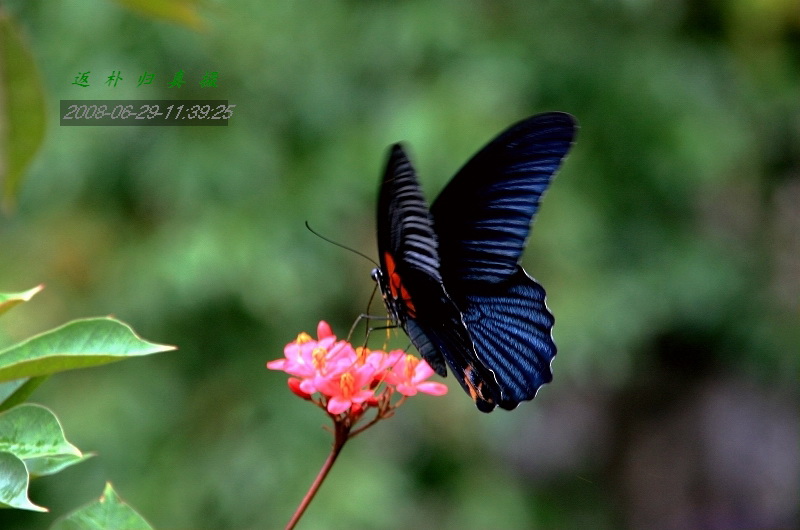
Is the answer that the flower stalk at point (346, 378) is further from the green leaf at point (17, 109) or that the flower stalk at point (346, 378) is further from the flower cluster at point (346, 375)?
the green leaf at point (17, 109)

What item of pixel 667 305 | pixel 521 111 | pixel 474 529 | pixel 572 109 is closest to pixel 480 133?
pixel 521 111

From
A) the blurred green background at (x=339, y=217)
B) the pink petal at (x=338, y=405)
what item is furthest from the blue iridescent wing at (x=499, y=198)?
the blurred green background at (x=339, y=217)

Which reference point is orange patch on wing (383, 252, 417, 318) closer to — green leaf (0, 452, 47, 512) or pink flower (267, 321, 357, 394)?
pink flower (267, 321, 357, 394)

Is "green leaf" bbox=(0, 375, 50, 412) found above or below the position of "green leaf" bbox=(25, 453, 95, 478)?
above

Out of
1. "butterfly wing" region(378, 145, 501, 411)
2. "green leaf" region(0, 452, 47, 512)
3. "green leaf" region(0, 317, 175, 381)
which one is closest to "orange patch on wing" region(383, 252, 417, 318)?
"butterfly wing" region(378, 145, 501, 411)

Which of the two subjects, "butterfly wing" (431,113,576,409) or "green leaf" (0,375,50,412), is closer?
"green leaf" (0,375,50,412)

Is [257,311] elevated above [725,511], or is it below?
above

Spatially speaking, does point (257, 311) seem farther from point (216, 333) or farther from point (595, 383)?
point (595, 383)
